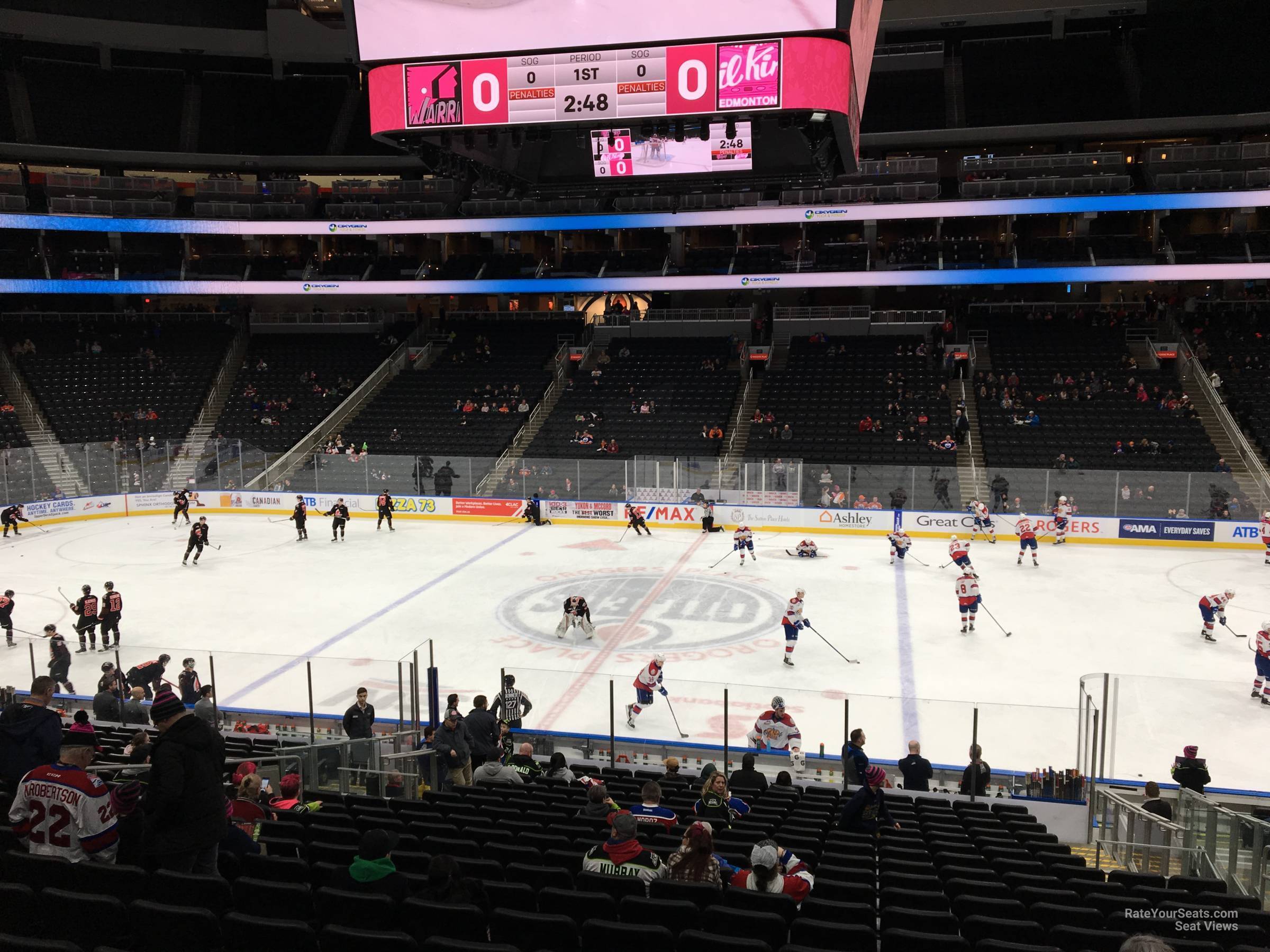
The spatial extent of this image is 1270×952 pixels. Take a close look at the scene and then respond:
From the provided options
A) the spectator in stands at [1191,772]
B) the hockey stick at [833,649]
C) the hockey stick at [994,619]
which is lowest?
the hockey stick at [833,649]

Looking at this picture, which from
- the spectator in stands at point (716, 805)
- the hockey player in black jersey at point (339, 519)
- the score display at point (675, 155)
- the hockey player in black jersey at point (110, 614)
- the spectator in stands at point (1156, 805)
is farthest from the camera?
the hockey player in black jersey at point (339, 519)

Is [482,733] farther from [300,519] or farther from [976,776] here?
[300,519]

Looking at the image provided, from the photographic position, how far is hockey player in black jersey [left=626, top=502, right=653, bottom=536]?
28.4 m

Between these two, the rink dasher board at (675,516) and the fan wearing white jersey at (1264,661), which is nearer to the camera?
the fan wearing white jersey at (1264,661)

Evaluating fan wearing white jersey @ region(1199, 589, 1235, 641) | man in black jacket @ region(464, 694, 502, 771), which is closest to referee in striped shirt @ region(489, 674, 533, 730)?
man in black jacket @ region(464, 694, 502, 771)

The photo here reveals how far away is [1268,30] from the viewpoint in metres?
38.3

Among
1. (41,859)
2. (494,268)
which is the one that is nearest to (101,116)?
(494,268)

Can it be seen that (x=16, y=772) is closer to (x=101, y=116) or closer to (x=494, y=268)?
(x=494, y=268)

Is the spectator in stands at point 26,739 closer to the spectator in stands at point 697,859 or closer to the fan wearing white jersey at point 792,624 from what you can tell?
the spectator in stands at point 697,859

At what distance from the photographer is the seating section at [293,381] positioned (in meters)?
37.4

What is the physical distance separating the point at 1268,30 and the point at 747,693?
137 ft

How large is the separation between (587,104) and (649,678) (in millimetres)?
8098

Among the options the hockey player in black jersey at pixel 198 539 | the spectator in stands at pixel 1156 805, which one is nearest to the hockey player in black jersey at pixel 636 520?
the hockey player in black jersey at pixel 198 539

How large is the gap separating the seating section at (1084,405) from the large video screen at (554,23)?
800 inches
